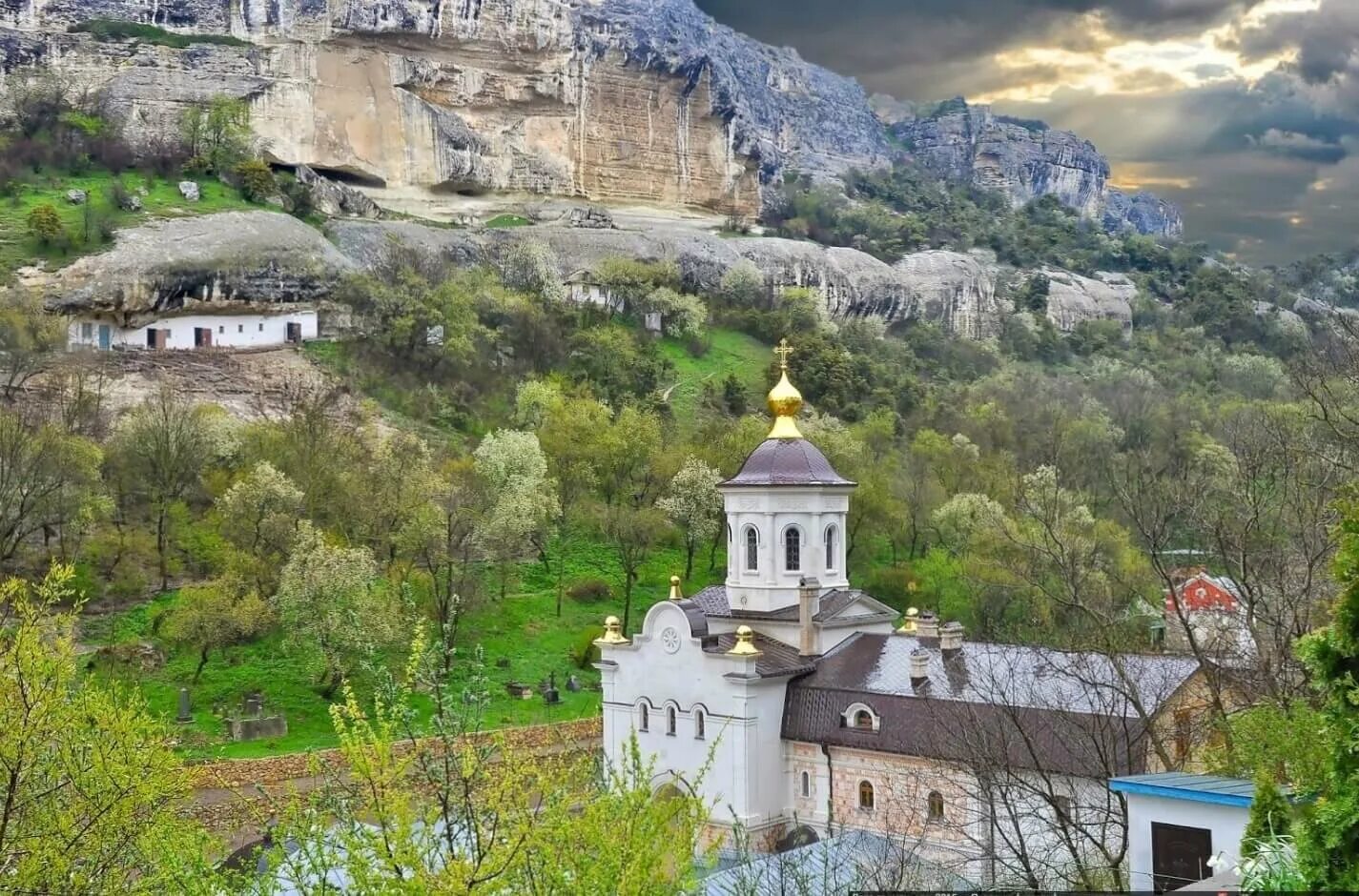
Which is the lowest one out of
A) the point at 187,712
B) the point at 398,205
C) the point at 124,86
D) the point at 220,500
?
the point at 187,712

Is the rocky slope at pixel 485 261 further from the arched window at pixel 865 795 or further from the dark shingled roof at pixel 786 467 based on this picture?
the arched window at pixel 865 795

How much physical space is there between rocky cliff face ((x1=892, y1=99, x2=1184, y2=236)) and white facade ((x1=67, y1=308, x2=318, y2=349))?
121412mm

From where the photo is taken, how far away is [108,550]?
115 feet

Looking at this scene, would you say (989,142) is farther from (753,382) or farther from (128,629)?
(128,629)

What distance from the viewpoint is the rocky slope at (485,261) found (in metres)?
51.0

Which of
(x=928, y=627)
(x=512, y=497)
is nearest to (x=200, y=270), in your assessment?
(x=512, y=497)

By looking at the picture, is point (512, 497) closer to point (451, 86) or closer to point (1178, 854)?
point (1178, 854)

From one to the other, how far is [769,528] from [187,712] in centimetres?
1247

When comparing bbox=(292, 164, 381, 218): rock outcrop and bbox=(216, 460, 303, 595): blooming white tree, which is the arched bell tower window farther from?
bbox=(292, 164, 381, 218): rock outcrop

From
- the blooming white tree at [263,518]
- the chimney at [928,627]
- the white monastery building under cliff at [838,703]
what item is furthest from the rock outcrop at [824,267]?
the chimney at [928,627]

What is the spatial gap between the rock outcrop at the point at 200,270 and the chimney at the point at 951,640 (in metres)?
36.2

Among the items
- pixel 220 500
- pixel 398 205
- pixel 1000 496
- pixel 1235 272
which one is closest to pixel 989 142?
pixel 1235 272

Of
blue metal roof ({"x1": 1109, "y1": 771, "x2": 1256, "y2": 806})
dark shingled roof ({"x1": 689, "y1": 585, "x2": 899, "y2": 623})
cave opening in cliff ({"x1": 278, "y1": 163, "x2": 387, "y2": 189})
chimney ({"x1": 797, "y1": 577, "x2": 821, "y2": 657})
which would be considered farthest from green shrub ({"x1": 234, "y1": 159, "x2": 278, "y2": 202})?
blue metal roof ({"x1": 1109, "y1": 771, "x2": 1256, "y2": 806})

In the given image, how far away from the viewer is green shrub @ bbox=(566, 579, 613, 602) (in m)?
39.6
